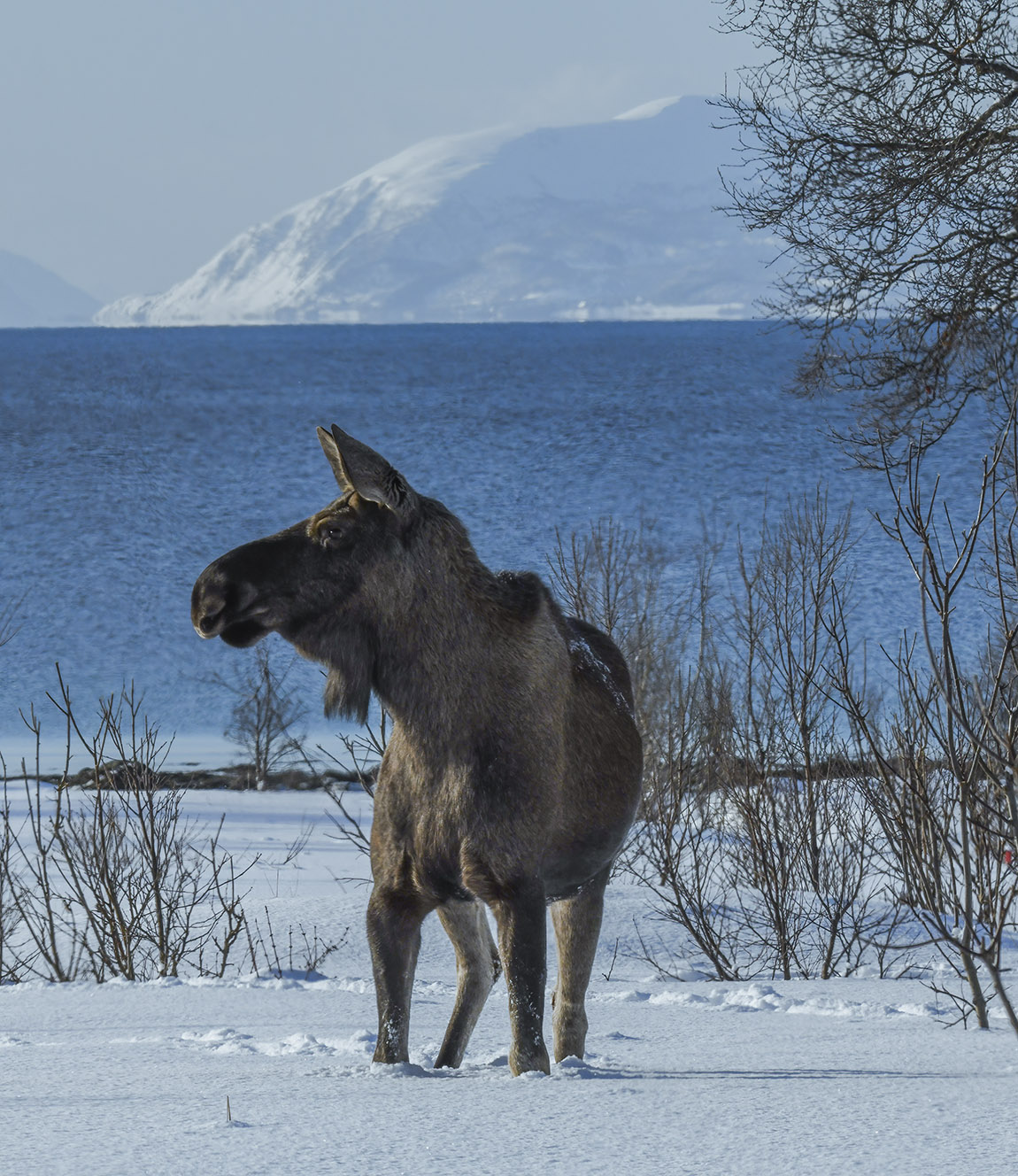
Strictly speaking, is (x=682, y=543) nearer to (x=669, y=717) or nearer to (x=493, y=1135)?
(x=669, y=717)

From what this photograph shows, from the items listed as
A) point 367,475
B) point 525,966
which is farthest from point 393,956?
point 367,475

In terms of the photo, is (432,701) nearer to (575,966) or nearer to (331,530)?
(331,530)

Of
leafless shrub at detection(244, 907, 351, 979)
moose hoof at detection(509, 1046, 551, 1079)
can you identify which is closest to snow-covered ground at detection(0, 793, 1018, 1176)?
moose hoof at detection(509, 1046, 551, 1079)

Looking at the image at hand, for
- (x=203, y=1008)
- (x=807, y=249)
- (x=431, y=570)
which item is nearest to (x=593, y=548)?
(x=807, y=249)

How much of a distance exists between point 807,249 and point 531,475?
Result: 93.8 feet

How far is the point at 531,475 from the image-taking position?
3697 centimetres

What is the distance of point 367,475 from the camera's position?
3.35m

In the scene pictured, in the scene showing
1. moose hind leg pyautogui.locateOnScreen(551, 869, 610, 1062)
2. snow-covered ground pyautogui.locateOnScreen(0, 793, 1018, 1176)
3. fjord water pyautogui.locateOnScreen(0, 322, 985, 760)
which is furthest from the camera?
fjord water pyautogui.locateOnScreen(0, 322, 985, 760)

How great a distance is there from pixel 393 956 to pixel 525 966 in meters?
0.34

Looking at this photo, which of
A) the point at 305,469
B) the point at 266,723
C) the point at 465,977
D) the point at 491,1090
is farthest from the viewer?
the point at 305,469

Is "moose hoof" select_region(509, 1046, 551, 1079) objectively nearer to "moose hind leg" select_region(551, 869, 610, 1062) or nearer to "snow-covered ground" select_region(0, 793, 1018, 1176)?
"snow-covered ground" select_region(0, 793, 1018, 1176)

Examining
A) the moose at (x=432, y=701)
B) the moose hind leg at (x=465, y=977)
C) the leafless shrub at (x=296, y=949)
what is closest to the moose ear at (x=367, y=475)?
the moose at (x=432, y=701)

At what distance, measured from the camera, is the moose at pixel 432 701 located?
11.0ft

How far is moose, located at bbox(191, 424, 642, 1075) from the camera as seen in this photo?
335 centimetres
